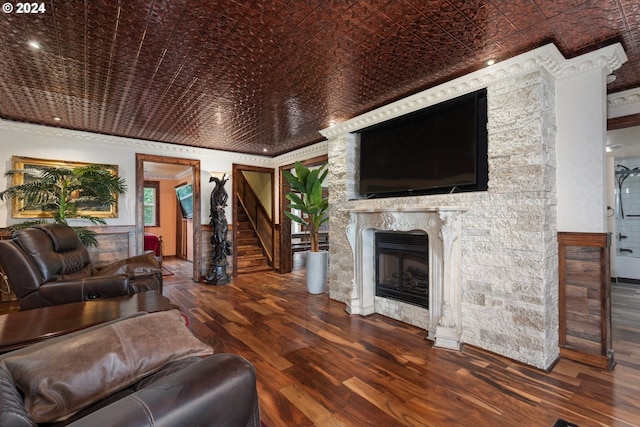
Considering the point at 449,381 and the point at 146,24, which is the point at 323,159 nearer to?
the point at 146,24

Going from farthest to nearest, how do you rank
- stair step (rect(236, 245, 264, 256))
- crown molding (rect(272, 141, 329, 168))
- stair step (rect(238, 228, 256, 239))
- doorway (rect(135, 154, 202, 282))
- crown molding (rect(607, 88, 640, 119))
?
1. stair step (rect(238, 228, 256, 239))
2. stair step (rect(236, 245, 264, 256))
3. crown molding (rect(272, 141, 329, 168))
4. doorway (rect(135, 154, 202, 282))
5. crown molding (rect(607, 88, 640, 119))

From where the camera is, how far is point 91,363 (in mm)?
916

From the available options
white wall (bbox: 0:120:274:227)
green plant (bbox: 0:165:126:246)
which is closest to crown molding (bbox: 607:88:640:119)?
white wall (bbox: 0:120:274:227)

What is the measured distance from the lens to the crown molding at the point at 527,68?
7.22 ft

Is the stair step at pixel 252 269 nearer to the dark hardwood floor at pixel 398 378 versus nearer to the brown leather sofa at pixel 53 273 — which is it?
the dark hardwood floor at pixel 398 378

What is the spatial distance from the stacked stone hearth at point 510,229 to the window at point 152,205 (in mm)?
8018

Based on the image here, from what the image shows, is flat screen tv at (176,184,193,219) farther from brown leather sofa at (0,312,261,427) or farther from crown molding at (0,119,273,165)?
brown leather sofa at (0,312,261,427)

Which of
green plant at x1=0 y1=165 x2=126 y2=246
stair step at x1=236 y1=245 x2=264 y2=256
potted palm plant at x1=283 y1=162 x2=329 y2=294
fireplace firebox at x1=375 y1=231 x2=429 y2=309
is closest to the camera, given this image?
fireplace firebox at x1=375 y1=231 x2=429 y2=309

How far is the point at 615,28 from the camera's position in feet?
6.53

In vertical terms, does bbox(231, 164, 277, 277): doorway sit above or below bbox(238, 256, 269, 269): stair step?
above

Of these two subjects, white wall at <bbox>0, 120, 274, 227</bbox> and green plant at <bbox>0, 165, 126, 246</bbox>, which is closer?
green plant at <bbox>0, 165, 126, 246</bbox>

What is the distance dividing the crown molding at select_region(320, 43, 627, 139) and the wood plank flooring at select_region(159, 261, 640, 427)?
2394mm

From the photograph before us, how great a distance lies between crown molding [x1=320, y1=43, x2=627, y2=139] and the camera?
2201 millimetres

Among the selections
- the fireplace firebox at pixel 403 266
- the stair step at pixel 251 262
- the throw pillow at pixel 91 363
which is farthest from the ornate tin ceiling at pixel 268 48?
the stair step at pixel 251 262
